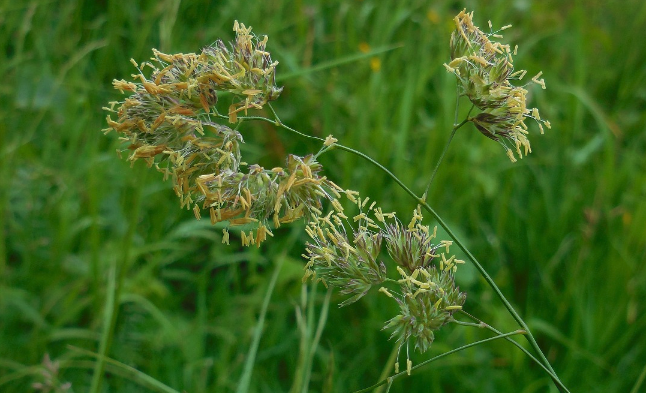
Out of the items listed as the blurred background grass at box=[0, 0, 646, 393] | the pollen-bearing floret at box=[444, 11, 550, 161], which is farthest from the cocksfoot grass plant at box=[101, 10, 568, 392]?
the blurred background grass at box=[0, 0, 646, 393]

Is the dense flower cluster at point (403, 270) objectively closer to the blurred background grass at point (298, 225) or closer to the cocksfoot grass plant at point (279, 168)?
the cocksfoot grass plant at point (279, 168)

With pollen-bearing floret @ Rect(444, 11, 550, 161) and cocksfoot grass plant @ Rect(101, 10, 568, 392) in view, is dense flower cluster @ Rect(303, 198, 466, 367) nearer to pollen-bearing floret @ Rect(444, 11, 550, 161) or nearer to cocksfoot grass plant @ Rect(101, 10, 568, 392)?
cocksfoot grass plant @ Rect(101, 10, 568, 392)

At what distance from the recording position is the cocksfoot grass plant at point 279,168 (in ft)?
3.93

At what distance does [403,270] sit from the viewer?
124 centimetres

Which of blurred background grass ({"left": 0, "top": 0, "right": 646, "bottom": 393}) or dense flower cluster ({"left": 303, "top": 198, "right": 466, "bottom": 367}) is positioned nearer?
dense flower cluster ({"left": 303, "top": 198, "right": 466, "bottom": 367})

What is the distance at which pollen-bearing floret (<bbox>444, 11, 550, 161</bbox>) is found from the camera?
127 cm

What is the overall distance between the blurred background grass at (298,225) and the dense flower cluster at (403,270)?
837 mm

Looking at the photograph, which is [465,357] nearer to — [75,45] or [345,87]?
[345,87]

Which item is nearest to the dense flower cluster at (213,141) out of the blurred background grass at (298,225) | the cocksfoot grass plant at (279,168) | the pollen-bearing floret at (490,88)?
the cocksfoot grass plant at (279,168)

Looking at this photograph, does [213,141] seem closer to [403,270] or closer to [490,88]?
[403,270]

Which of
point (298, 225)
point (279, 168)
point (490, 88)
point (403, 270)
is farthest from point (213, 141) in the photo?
point (298, 225)

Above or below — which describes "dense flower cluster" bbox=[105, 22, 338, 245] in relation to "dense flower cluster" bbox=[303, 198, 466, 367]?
above

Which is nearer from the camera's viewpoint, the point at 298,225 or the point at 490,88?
the point at 490,88

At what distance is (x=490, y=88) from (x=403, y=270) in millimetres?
382
